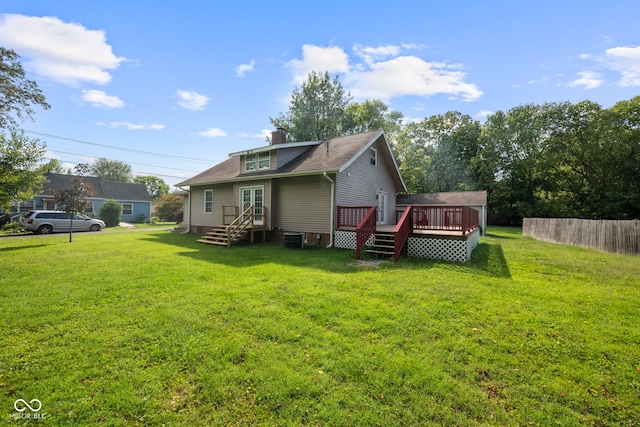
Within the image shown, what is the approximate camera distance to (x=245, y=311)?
182 inches

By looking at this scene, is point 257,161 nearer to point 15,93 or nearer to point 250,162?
point 250,162

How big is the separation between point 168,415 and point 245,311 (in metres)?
2.18

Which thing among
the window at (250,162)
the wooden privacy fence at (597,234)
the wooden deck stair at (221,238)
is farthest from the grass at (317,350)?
the window at (250,162)

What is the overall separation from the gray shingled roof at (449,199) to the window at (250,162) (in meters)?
16.0

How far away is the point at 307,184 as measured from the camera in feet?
41.7

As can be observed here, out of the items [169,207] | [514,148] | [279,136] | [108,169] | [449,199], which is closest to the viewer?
[279,136]

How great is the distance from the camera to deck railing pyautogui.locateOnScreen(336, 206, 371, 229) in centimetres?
1141

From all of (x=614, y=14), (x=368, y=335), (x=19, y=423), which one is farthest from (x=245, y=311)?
(x=614, y=14)

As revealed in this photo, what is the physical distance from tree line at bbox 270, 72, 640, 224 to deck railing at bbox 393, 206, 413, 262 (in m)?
22.8

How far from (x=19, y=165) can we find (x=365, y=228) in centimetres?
1949

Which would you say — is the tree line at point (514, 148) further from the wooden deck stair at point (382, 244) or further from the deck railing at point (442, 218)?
the wooden deck stair at point (382, 244)

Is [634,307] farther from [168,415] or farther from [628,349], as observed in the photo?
[168,415]

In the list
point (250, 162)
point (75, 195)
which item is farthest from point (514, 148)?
point (75, 195)

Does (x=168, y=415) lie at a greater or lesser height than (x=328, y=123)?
lesser
